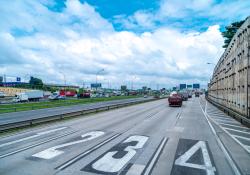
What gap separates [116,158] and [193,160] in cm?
269

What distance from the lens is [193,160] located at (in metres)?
7.38

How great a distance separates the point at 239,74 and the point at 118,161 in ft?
58.7

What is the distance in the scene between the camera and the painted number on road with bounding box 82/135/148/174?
21.0 ft

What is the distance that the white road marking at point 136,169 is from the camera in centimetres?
612

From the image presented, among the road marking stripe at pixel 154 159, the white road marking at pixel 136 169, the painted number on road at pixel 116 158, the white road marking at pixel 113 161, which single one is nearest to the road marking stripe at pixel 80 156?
the painted number on road at pixel 116 158

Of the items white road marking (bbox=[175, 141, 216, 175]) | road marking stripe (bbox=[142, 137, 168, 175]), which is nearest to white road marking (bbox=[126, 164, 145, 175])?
road marking stripe (bbox=[142, 137, 168, 175])

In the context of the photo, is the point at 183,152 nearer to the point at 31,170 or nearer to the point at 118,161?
the point at 118,161

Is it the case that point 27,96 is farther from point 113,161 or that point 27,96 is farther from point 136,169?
point 136,169

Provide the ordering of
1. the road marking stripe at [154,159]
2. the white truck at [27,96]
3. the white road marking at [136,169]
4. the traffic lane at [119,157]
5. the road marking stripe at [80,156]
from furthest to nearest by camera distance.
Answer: the white truck at [27,96] → the road marking stripe at [80,156] → the traffic lane at [119,157] → the road marking stripe at [154,159] → the white road marking at [136,169]

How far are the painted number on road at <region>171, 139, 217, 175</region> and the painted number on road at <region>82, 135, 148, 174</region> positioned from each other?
5.37 feet

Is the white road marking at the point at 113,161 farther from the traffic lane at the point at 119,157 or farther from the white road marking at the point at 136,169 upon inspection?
the white road marking at the point at 136,169

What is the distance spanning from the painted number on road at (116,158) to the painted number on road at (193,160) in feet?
5.37

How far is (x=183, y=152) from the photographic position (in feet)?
27.3

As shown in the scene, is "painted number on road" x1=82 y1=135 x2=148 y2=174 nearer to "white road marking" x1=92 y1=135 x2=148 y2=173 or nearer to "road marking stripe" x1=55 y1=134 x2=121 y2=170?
"white road marking" x1=92 y1=135 x2=148 y2=173
